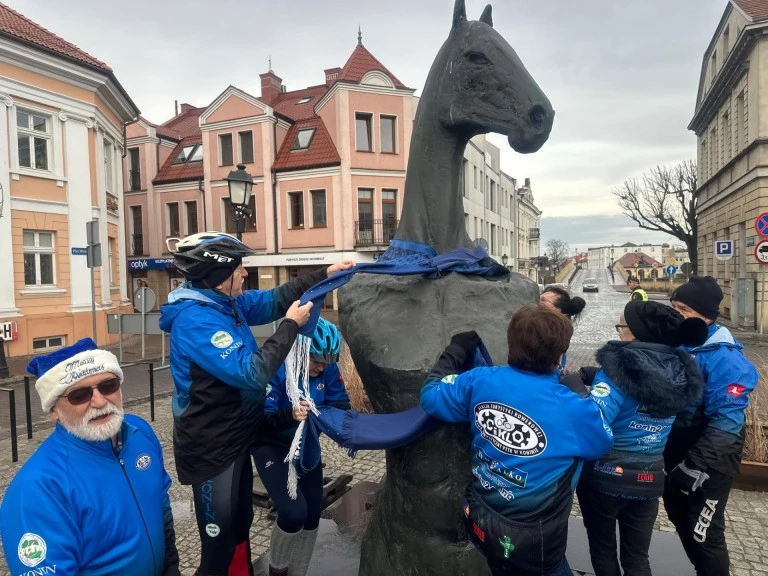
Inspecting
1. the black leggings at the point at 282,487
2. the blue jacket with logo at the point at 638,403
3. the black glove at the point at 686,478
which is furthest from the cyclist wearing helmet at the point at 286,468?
the black glove at the point at 686,478

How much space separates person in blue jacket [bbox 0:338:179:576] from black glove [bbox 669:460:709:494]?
2.37 m

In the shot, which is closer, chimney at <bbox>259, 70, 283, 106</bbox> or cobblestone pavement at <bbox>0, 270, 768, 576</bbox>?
cobblestone pavement at <bbox>0, 270, 768, 576</bbox>

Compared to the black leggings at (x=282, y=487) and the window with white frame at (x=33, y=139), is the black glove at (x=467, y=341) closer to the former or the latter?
Answer: the black leggings at (x=282, y=487)

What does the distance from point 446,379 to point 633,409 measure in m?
0.89

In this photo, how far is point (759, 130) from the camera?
16.2 meters

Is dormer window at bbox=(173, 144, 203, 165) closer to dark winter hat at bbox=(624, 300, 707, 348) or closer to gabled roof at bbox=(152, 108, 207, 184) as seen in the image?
gabled roof at bbox=(152, 108, 207, 184)

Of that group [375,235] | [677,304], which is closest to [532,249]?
[375,235]

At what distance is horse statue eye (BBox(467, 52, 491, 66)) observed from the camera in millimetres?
2541

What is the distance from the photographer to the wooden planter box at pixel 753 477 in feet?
16.0

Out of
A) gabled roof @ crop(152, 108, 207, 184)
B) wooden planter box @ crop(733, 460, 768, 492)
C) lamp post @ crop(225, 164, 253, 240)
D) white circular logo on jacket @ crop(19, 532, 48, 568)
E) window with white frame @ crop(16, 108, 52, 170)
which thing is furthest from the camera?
gabled roof @ crop(152, 108, 207, 184)

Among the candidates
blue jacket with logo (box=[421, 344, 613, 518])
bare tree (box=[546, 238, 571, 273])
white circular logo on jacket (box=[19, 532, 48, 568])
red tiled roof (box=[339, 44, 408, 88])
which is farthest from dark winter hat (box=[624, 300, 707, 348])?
bare tree (box=[546, 238, 571, 273])

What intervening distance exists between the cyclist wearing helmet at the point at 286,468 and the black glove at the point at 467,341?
0.75 metres

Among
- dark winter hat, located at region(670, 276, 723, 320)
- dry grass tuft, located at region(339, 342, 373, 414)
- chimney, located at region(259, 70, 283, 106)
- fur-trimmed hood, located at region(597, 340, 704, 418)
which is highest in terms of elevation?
chimney, located at region(259, 70, 283, 106)

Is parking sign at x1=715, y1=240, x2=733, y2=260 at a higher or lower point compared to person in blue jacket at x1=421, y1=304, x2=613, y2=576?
higher
